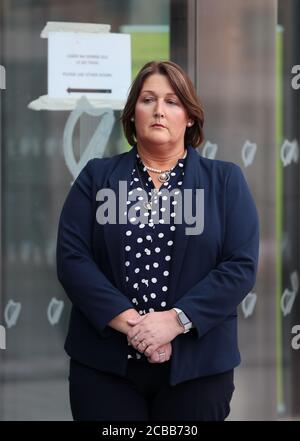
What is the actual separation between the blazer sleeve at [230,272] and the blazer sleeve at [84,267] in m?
0.22

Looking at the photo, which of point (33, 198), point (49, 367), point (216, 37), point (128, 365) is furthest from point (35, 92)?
point (128, 365)

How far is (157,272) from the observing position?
110 inches

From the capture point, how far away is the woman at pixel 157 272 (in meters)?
2.77

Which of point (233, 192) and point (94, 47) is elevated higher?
point (94, 47)

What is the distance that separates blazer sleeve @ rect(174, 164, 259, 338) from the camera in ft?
9.07

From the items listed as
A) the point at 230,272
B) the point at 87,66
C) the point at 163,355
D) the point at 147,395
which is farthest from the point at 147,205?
the point at 87,66

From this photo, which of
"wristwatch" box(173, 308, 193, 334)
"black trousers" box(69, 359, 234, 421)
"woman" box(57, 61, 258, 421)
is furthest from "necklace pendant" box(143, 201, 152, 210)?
"black trousers" box(69, 359, 234, 421)

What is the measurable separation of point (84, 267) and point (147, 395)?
46cm

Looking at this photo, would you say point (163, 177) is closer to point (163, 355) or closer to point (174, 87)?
point (174, 87)

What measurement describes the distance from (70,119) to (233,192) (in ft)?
4.73

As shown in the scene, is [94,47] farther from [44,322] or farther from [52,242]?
[44,322]

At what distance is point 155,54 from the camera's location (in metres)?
4.17

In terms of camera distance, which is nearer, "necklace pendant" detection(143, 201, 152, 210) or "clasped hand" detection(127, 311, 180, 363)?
"clasped hand" detection(127, 311, 180, 363)

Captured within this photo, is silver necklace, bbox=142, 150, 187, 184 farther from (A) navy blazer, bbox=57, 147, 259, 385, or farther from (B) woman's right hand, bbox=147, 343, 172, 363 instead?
(B) woman's right hand, bbox=147, 343, 172, 363
